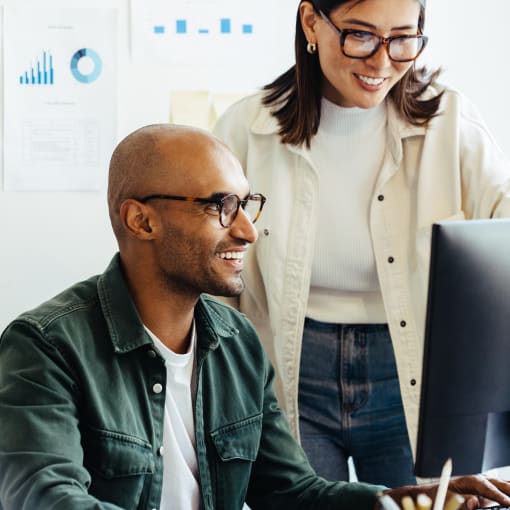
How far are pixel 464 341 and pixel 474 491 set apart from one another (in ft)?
1.15

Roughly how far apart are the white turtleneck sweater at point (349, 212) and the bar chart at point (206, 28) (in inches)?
37.3

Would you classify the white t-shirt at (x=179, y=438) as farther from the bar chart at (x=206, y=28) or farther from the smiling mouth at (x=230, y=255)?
the bar chart at (x=206, y=28)

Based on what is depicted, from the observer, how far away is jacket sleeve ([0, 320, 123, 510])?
1107mm

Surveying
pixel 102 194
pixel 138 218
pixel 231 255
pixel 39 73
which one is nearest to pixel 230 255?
pixel 231 255

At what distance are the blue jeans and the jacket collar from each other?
13.5 inches

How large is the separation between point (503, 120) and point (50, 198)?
4.54 feet

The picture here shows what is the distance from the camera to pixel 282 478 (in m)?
1.44

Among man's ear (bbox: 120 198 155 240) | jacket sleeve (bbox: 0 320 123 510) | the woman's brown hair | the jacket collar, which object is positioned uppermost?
the woman's brown hair

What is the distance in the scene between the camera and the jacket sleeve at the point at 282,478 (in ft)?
4.49

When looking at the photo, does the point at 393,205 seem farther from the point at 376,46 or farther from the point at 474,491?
the point at 474,491

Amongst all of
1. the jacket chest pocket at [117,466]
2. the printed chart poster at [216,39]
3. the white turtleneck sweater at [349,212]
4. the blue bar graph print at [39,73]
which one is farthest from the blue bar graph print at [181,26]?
the jacket chest pocket at [117,466]

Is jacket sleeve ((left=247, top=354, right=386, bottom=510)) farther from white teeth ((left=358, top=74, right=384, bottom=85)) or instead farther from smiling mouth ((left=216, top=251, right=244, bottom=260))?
white teeth ((left=358, top=74, right=384, bottom=85))

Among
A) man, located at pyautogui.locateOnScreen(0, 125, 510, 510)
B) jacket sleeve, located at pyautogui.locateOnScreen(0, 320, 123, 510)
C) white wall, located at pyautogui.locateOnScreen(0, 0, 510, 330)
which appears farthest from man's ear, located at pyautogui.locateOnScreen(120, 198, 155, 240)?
white wall, located at pyautogui.locateOnScreen(0, 0, 510, 330)

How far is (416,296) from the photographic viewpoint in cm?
177
